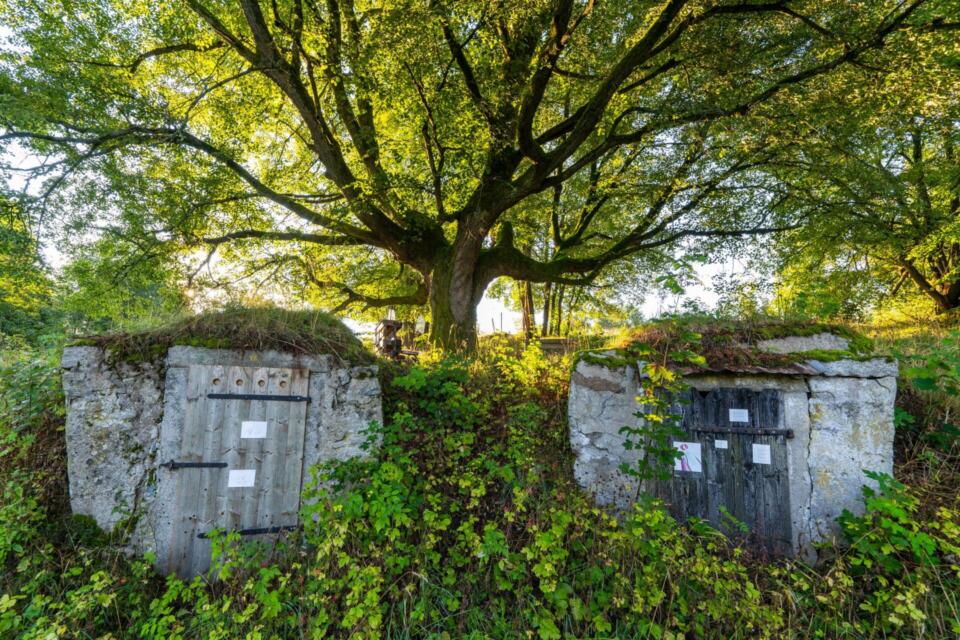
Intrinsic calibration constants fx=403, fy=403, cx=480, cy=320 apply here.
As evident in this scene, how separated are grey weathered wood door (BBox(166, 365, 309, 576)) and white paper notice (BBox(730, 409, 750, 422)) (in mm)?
4386

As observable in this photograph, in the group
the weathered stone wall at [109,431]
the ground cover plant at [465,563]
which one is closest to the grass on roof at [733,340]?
the ground cover plant at [465,563]

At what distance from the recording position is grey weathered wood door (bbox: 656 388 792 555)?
149 inches

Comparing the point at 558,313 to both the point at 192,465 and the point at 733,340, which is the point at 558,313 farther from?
the point at 192,465

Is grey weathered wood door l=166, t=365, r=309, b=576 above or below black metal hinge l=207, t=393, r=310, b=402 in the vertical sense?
below

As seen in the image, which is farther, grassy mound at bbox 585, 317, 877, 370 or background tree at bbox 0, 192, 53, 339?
background tree at bbox 0, 192, 53, 339

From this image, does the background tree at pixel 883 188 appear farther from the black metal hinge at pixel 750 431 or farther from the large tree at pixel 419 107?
the black metal hinge at pixel 750 431

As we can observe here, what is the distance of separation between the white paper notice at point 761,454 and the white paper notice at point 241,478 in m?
4.92

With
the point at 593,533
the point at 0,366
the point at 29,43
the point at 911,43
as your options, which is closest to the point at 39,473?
the point at 0,366

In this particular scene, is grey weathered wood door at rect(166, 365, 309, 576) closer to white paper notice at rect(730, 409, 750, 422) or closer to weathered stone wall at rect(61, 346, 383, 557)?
weathered stone wall at rect(61, 346, 383, 557)

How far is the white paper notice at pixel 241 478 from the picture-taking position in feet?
13.0

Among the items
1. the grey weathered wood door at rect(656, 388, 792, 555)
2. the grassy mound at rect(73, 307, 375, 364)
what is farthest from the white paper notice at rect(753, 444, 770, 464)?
the grassy mound at rect(73, 307, 375, 364)

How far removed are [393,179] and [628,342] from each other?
507 cm

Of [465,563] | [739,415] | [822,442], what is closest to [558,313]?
[739,415]

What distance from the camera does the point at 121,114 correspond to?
21.1ft
